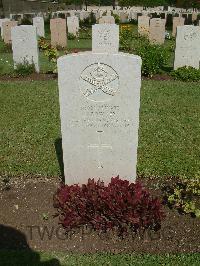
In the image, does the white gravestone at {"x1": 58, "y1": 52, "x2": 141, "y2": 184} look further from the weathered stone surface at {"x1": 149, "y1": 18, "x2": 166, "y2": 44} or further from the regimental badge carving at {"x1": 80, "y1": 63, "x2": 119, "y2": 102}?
the weathered stone surface at {"x1": 149, "y1": 18, "x2": 166, "y2": 44}

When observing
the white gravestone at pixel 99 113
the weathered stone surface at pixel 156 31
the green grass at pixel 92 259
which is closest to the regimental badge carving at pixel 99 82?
the white gravestone at pixel 99 113

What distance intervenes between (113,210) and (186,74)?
8589mm

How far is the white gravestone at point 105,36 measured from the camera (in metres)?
12.9

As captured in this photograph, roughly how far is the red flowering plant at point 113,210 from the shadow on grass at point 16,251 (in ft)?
1.70

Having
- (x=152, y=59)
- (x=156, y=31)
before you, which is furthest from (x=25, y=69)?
(x=156, y=31)

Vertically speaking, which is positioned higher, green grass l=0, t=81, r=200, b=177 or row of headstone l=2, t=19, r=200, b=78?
row of headstone l=2, t=19, r=200, b=78

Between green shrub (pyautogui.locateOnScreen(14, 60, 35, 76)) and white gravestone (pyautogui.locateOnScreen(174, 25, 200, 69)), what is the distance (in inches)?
203

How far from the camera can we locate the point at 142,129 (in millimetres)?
7637

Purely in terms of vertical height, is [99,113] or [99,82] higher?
[99,82]

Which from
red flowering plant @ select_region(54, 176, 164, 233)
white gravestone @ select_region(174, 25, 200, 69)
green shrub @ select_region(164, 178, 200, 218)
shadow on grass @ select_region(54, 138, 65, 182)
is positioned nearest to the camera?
red flowering plant @ select_region(54, 176, 164, 233)

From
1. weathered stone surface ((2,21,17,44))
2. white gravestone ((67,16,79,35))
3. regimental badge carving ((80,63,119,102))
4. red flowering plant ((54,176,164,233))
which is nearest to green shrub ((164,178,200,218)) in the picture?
red flowering plant ((54,176,164,233))

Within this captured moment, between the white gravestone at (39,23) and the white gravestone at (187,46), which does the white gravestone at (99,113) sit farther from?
the white gravestone at (39,23)

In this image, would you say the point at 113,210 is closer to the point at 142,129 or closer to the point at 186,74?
the point at 142,129

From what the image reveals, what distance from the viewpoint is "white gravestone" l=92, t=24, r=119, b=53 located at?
1287cm
